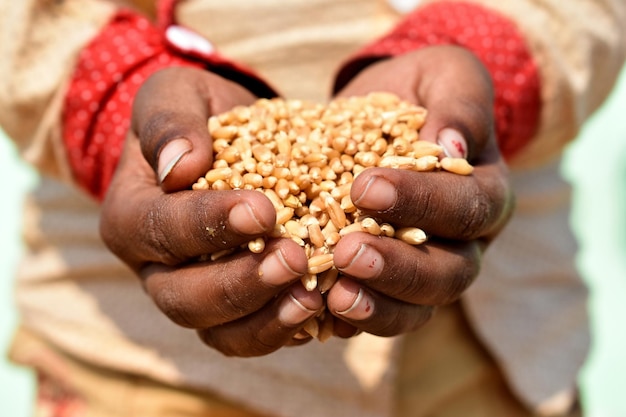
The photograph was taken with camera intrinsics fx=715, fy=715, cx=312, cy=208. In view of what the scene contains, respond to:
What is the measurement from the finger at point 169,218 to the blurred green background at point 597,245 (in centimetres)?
124

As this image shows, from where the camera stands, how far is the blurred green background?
6.40ft

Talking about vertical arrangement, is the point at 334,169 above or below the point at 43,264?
above

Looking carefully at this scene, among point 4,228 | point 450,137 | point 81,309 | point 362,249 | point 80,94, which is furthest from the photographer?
point 4,228

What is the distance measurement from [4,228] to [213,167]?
141 cm

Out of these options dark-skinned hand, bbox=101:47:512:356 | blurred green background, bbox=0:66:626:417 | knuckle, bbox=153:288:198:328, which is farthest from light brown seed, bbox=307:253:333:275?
blurred green background, bbox=0:66:626:417

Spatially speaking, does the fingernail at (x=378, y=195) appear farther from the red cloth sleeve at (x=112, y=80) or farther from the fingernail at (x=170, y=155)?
the red cloth sleeve at (x=112, y=80)

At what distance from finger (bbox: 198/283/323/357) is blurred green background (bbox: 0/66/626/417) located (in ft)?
4.50

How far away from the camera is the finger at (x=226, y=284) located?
2.15 ft

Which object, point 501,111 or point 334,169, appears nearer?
point 334,169

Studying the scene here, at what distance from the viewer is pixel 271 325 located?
70 centimetres

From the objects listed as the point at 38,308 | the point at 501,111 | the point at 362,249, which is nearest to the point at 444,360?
the point at 501,111

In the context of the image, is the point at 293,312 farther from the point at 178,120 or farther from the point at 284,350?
the point at 284,350

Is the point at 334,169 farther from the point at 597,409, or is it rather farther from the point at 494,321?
the point at 597,409

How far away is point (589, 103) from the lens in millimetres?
1171
